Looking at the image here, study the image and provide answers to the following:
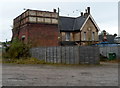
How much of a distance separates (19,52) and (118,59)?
46.8 feet

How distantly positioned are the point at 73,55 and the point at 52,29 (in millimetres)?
14069

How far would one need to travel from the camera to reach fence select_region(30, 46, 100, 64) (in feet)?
62.5

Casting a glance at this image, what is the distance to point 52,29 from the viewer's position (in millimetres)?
32562

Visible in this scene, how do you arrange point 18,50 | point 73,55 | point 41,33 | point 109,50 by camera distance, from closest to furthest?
1. point 73,55
2. point 18,50
3. point 109,50
4. point 41,33

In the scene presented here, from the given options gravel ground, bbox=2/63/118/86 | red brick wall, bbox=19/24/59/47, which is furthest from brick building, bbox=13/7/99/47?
gravel ground, bbox=2/63/118/86

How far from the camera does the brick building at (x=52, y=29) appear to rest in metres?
30.5

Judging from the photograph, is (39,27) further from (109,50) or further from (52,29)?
(109,50)

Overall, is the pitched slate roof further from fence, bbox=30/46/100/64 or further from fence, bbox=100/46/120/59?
fence, bbox=30/46/100/64

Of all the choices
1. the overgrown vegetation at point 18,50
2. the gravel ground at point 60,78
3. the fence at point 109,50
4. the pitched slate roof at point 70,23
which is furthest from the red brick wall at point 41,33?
the gravel ground at point 60,78

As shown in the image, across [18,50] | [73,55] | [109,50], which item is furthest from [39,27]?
[73,55]

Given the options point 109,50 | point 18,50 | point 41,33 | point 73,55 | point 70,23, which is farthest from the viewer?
point 70,23

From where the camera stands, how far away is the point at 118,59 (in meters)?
24.1

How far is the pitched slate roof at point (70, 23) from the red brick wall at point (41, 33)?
3.27 metres

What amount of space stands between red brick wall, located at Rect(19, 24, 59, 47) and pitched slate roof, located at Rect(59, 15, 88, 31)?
327 cm
